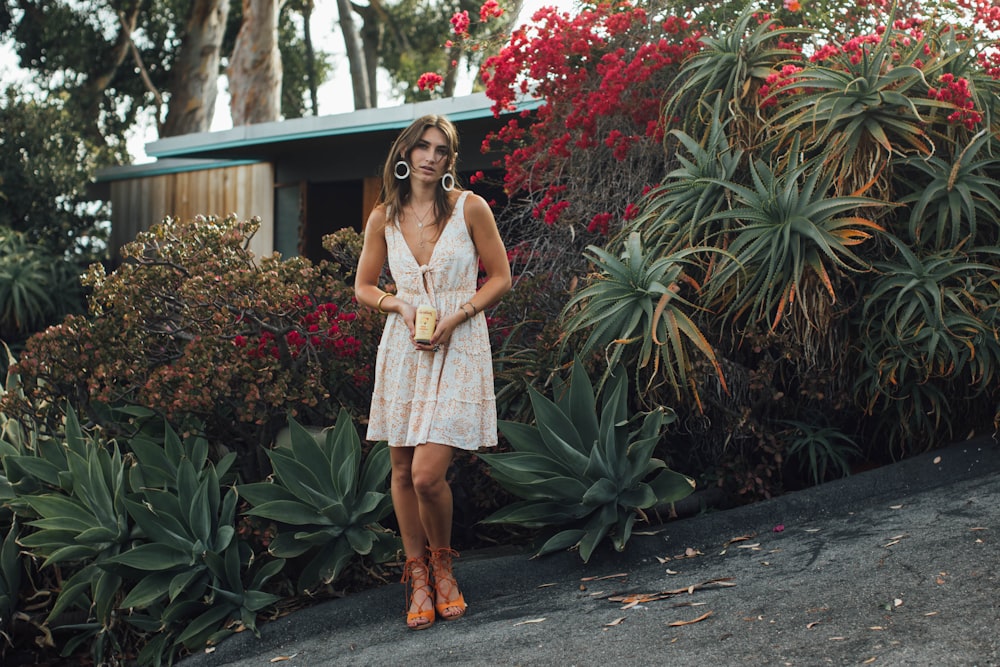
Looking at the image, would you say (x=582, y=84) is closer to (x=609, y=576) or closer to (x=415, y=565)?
(x=609, y=576)

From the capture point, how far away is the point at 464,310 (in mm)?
4223

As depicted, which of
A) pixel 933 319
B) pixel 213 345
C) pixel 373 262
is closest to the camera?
pixel 373 262

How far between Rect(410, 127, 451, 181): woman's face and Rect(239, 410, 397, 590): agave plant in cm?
125

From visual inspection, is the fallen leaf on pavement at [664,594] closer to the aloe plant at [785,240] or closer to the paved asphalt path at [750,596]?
the paved asphalt path at [750,596]

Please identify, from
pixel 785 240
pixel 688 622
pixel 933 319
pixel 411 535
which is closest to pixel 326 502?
pixel 411 535

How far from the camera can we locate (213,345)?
5.33 m

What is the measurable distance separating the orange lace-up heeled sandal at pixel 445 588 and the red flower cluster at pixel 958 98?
345 cm

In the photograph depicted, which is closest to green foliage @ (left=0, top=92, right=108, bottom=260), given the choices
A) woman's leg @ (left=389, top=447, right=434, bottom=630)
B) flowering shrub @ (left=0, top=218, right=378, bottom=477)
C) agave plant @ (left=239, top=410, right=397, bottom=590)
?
flowering shrub @ (left=0, top=218, right=378, bottom=477)

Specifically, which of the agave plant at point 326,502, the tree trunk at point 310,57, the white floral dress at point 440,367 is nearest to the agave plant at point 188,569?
the agave plant at point 326,502

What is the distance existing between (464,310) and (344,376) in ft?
5.28

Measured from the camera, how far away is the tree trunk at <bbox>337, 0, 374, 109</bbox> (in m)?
18.2

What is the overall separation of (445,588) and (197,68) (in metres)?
16.2

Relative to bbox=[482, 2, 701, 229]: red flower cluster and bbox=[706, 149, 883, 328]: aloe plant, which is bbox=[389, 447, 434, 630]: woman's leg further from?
bbox=[482, 2, 701, 229]: red flower cluster

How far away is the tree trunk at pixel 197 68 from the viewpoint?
61.0 ft
